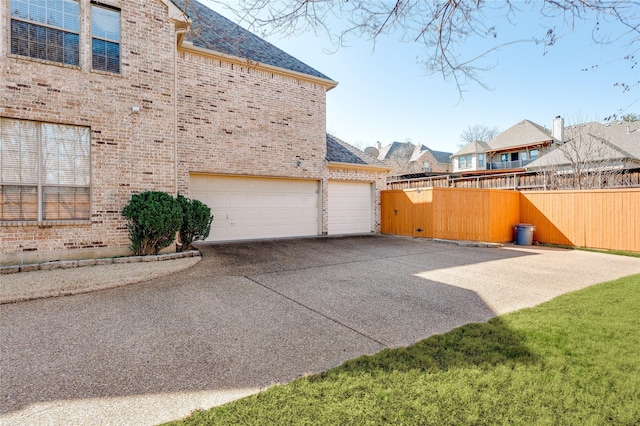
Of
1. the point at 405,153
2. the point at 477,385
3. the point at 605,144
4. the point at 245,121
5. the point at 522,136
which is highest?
the point at 405,153

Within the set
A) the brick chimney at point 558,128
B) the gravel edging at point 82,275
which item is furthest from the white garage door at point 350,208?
the brick chimney at point 558,128

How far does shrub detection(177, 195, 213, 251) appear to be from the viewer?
837 centimetres

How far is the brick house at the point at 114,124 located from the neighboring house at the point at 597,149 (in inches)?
582

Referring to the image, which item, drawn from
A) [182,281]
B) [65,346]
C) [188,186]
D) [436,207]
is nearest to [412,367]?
[65,346]

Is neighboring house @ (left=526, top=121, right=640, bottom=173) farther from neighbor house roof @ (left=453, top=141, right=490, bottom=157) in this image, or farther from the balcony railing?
neighbor house roof @ (left=453, top=141, right=490, bottom=157)

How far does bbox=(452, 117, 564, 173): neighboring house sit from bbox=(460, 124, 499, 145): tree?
49.4 ft

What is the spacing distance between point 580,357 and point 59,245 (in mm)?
9046

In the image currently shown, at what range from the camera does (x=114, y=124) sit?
7727 mm

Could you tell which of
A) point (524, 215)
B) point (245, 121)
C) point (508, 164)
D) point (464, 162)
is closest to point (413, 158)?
point (464, 162)

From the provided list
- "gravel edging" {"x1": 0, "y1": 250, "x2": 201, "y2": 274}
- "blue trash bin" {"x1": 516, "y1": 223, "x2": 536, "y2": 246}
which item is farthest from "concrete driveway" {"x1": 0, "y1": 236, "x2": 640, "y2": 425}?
"blue trash bin" {"x1": 516, "y1": 223, "x2": 536, "y2": 246}

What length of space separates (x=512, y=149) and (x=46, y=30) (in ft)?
116

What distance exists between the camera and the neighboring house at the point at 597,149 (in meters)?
16.8

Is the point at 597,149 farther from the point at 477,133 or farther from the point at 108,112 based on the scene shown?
the point at 477,133

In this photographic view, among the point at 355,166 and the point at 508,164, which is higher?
the point at 508,164
